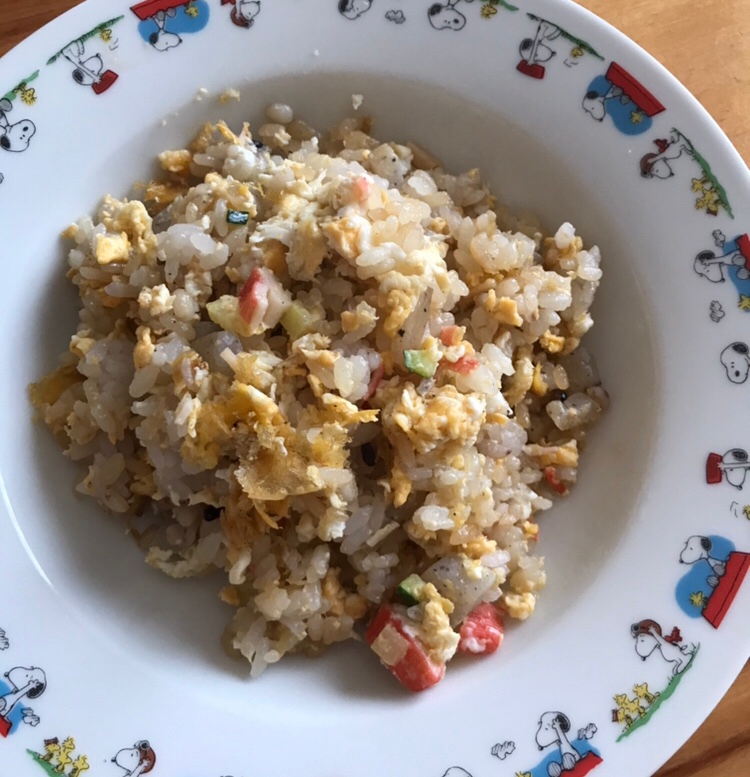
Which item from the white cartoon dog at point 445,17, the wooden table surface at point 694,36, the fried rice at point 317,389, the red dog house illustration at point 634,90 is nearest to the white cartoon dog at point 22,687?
the fried rice at point 317,389

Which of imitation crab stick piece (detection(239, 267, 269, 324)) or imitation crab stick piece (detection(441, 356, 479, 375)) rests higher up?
imitation crab stick piece (detection(239, 267, 269, 324))

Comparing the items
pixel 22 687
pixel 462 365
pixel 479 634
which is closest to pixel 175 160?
pixel 462 365

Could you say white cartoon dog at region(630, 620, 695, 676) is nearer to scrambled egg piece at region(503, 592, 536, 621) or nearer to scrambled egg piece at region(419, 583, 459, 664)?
scrambled egg piece at region(503, 592, 536, 621)

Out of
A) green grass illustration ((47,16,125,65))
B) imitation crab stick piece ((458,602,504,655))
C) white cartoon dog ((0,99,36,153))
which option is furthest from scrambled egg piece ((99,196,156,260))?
imitation crab stick piece ((458,602,504,655))

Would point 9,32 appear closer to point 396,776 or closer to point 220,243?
point 220,243

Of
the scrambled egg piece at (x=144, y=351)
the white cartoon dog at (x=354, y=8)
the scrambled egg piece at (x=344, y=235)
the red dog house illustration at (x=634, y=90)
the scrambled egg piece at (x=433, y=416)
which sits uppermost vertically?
the white cartoon dog at (x=354, y=8)

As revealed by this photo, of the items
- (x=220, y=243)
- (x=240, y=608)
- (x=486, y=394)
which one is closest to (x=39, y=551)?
(x=240, y=608)

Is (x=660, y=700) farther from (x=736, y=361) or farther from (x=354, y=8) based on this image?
(x=354, y=8)

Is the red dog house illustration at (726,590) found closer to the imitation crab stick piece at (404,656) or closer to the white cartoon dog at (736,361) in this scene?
the white cartoon dog at (736,361)
